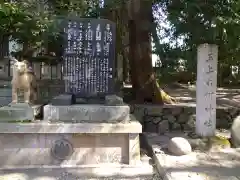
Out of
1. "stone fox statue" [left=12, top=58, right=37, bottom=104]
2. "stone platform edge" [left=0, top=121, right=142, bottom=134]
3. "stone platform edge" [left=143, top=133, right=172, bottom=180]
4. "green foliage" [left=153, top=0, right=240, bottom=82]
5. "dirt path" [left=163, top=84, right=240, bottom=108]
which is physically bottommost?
"stone platform edge" [left=143, top=133, right=172, bottom=180]

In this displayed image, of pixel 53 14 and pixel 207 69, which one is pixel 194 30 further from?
pixel 53 14

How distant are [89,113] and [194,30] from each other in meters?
2.54

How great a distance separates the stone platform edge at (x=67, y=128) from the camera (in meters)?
5.31

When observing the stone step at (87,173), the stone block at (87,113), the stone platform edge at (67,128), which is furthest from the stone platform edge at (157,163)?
the stone block at (87,113)

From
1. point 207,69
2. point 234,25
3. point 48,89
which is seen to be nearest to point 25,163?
point 48,89

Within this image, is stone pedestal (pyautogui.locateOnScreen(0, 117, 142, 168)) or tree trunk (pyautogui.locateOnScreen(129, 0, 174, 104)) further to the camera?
tree trunk (pyautogui.locateOnScreen(129, 0, 174, 104))

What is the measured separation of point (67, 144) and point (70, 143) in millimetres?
52

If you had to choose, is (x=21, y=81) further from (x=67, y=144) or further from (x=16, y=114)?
(x=67, y=144)

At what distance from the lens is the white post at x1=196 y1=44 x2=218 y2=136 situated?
6016 mm

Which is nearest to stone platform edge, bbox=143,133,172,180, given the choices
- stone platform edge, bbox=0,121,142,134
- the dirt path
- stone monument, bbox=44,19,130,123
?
stone platform edge, bbox=0,121,142,134

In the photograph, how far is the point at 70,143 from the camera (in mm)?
5469

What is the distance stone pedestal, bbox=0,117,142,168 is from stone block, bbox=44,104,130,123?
0.16 m

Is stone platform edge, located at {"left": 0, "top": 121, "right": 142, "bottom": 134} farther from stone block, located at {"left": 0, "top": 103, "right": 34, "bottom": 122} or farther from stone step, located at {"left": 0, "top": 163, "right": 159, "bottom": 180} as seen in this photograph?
stone step, located at {"left": 0, "top": 163, "right": 159, "bottom": 180}

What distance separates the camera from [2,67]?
873cm
